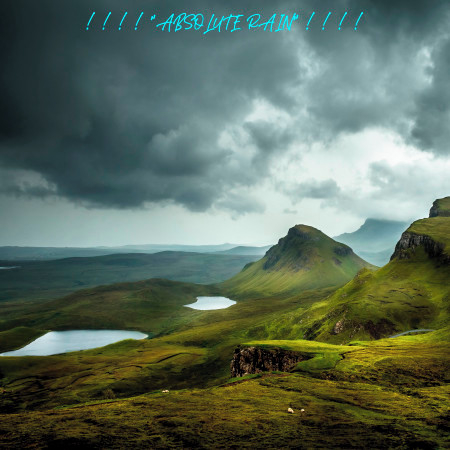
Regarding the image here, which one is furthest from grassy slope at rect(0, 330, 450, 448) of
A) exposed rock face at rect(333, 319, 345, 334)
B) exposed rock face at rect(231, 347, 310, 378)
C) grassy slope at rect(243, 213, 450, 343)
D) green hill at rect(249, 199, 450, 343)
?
green hill at rect(249, 199, 450, 343)

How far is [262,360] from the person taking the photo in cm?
6150

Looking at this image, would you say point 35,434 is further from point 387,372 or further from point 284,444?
point 387,372

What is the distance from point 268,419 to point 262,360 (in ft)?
130

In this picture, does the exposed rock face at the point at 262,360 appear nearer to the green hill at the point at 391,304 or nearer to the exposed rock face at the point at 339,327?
the green hill at the point at 391,304

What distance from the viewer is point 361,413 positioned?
26672mm

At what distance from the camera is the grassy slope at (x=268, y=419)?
64.6ft

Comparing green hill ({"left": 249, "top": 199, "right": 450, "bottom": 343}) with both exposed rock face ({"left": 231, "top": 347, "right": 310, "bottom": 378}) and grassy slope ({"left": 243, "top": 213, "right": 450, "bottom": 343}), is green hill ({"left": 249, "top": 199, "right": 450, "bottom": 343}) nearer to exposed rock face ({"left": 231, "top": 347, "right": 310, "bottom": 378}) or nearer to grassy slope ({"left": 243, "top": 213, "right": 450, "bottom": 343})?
grassy slope ({"left": 243, "top": 213, "right": 450, "bottom": 343})

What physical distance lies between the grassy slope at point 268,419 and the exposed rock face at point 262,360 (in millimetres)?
17311

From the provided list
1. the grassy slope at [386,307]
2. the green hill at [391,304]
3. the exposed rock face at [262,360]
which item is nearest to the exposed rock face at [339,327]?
the green hill at [391,304]

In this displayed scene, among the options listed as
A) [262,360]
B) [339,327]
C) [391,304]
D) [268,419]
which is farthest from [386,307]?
[268,419]

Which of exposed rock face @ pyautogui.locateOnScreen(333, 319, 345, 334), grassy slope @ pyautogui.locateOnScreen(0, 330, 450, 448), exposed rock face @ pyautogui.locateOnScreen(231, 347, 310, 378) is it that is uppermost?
grassy slope @ pyautogui.locateOnScreen(0, 330, 450, 448)

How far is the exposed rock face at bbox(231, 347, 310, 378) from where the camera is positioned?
5647 cm

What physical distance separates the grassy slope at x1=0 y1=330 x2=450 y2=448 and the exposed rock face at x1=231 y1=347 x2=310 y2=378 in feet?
56.8

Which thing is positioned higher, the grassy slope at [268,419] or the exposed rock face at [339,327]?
the grassy slope at [268,419]
